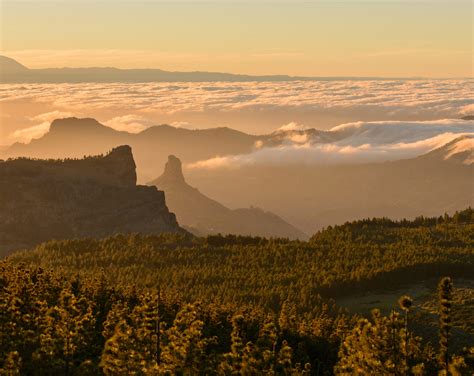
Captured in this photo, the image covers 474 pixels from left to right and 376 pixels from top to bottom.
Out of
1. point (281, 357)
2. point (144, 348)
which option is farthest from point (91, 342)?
point (281, 357)

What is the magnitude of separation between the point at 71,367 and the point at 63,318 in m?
8.81

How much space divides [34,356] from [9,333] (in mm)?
13015

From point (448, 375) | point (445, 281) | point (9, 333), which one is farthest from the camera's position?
point (9, 333)

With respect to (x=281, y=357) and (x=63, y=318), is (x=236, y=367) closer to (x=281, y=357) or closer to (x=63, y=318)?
(x=281, y=357)

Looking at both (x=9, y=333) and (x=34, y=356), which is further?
(x=9, y=333)

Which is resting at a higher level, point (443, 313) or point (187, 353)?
point (443, 313)

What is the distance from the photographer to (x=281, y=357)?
135250mm

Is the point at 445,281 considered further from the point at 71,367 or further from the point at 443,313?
the point at 71,367

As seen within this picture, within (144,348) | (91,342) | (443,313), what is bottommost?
(91,342)

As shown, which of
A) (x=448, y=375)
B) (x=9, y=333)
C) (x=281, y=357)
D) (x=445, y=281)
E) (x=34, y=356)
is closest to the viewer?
(x=445, y=281)

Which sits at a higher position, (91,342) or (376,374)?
(376,374)

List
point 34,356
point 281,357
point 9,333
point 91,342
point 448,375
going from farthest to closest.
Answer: point 91,342, point 9,333, point 34,356, point 281,357, point 448,375

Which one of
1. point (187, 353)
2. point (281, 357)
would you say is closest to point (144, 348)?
point (187, 353)

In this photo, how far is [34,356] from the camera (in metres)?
144
